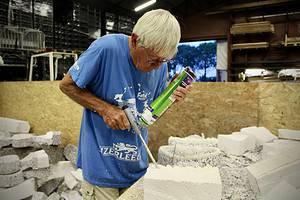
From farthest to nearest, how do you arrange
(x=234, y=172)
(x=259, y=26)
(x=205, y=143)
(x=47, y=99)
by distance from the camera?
(x=259, y=26) < (x=47, y=99) < (x=205, y=143) < (x=234, y=172)

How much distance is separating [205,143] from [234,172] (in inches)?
23.4

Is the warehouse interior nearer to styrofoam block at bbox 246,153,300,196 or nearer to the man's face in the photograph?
styrofoam block at bbox 246,153,300,196

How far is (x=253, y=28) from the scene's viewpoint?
8.35 meters

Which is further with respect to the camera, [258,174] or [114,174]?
[258,174]

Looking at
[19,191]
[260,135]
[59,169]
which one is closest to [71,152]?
[59,169]

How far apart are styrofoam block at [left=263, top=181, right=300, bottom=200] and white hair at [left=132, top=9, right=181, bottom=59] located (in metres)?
1.04

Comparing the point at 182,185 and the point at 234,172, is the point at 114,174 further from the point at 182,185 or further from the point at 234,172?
the point at 234,172

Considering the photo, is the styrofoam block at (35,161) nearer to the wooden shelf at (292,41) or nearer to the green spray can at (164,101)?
the green spray can at (164,101)

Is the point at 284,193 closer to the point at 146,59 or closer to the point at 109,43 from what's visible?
the point at 146,59

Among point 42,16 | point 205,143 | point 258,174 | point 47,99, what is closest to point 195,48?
point 42,16

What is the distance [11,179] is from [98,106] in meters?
2.53

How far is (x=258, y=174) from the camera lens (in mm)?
1854

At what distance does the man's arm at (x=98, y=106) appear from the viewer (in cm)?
126

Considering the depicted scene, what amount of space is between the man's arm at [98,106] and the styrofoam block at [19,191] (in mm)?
2304
